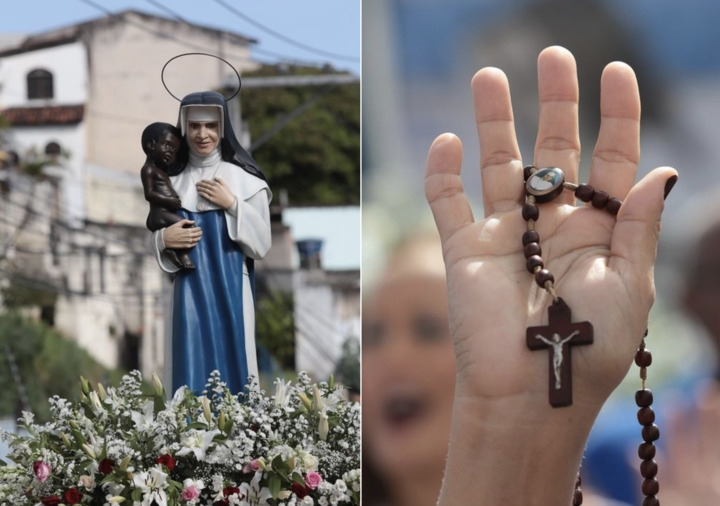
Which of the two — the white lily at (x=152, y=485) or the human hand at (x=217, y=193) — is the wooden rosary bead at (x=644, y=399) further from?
the human hand at (x=217, y=193)

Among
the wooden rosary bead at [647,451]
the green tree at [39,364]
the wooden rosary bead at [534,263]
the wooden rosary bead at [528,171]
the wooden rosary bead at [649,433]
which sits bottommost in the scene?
the green tree at [39,364]

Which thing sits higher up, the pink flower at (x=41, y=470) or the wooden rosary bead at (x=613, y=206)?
the wooden rosary bead at (x=613, y=206)

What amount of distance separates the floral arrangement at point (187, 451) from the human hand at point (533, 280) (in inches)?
34.6

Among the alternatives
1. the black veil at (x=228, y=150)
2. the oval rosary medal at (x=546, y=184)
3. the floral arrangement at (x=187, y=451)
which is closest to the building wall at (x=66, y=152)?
the black veil at (x=228, y=150)

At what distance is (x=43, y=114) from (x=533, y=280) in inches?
141

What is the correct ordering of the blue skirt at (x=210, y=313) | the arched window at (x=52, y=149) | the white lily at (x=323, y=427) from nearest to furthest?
the white lily at (x=323, y=427) < the blue skirt at (x=210, y=313) < the arched window at (x=52, y=149)

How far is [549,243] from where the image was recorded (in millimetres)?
2307

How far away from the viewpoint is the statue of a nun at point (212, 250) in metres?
3.24

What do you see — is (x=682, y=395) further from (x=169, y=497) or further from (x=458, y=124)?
(x=169, y=497)

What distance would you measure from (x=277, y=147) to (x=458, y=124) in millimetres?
803

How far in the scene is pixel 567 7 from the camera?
17.7 ft

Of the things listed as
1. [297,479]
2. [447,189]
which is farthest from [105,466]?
[447,189]

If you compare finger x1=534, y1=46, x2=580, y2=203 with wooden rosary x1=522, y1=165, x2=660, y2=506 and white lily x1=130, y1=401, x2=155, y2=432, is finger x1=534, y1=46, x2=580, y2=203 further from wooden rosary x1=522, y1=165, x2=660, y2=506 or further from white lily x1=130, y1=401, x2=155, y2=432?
white lily x1=130, y1=401, x2=155, y2=432

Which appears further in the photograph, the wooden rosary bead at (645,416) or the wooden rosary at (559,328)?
the wooden rosary bead at (645,416)
